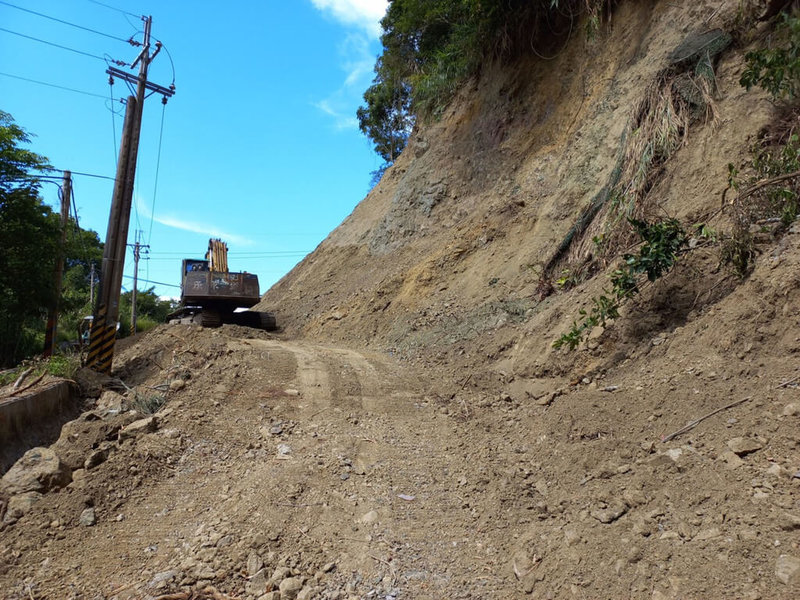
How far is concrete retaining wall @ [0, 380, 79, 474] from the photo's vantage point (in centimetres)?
645

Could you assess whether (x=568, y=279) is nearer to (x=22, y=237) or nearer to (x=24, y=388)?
(x=24, y=388)

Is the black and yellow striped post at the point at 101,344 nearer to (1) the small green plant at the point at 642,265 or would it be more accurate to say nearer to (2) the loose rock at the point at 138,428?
(2) the loose rock at the point at 138,428

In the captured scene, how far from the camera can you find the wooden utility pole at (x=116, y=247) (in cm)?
1098

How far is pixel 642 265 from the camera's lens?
5660 mm

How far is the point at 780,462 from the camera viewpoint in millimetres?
3229

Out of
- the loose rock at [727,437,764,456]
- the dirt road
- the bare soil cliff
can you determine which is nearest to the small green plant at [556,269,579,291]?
the bare soil cliff

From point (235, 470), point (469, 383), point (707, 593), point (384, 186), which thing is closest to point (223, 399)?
point (235, 470)

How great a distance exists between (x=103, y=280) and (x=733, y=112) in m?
11.3

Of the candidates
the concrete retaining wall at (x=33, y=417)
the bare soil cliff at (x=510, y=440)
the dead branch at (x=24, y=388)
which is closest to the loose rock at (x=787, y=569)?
the bare soil cliff at (x=510, y=440)

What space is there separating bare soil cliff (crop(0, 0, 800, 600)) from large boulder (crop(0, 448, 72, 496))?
0.10 feet

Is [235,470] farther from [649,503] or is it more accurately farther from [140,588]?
[649,503]

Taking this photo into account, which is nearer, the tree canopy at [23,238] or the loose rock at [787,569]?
the loose rock at [787,569]

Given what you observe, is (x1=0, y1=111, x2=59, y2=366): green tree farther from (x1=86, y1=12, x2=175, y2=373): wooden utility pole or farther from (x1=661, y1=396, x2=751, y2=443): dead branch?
(x1=661, y1=396, x2=751, y2=443): dead branch

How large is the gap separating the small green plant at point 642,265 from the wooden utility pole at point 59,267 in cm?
1443
